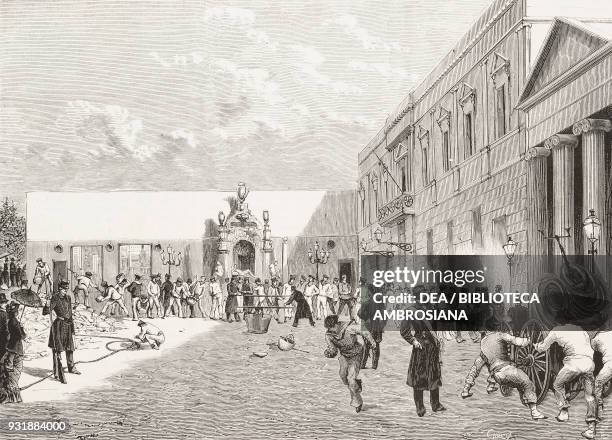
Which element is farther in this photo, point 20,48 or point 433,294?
point 20,48

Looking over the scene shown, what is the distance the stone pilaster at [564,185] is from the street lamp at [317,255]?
3.62 m

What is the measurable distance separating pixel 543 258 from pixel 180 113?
606 centimetres

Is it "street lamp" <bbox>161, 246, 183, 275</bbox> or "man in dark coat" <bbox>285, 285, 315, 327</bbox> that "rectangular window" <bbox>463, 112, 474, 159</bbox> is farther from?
"street lamp" <bbox>161, 246, 183, 275</bbox>

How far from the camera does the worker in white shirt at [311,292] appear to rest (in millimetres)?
13164

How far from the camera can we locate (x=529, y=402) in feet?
39.3

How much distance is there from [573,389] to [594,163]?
125 inches

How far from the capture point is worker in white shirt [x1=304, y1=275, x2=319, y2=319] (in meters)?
13.2

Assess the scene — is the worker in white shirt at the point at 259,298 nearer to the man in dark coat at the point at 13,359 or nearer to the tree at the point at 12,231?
the man in dark coat at the point at 13,359

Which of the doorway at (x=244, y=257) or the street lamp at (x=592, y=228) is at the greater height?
the street lamp at (x=592, y=228)

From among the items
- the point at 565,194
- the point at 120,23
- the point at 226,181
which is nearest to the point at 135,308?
the point at 226,181

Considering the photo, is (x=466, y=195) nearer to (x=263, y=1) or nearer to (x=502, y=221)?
(x=502, y=221)

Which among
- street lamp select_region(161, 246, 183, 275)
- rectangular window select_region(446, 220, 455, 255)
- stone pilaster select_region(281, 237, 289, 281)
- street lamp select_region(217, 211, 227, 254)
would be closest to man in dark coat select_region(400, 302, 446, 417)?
rectangular window select_region(446, 220, 455, 255)

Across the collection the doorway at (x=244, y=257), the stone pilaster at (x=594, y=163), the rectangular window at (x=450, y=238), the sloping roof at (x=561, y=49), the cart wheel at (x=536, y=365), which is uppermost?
the sloping roof at (x=561, y=49)

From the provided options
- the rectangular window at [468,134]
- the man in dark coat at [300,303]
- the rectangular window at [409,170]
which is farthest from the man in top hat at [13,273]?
the rectangular window at [468,134]
